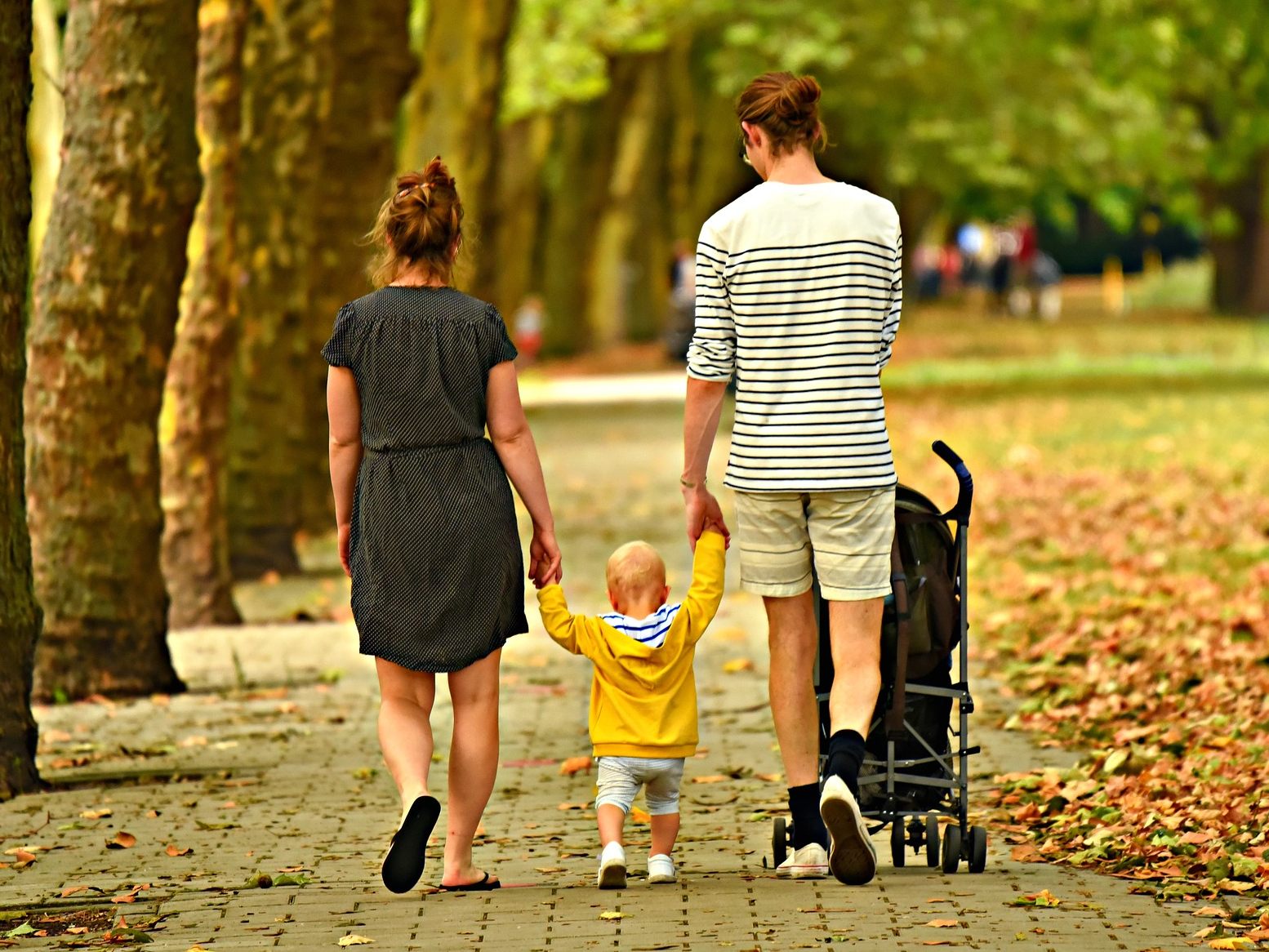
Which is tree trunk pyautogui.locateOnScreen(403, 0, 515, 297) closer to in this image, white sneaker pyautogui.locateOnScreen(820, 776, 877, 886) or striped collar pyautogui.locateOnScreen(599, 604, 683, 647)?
striped collar pyautogui.locateOnScreen(599, 604, 683, 647)

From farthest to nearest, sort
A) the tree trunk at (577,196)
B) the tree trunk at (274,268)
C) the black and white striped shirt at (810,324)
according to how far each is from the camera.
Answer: the tree trunk at (577,196) → the tree trunk at (274,268) → the black and white striped shirt at (810,324)

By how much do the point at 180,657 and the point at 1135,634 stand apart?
15.7 ft

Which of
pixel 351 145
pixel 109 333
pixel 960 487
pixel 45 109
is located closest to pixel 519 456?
pixel 960 487

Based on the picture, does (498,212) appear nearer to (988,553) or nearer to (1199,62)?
(1199,62)

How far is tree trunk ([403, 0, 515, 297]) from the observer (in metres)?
23.4

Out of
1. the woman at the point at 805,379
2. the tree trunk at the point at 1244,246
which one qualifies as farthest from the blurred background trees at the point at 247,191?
the tree trunk at the point at 1244,246

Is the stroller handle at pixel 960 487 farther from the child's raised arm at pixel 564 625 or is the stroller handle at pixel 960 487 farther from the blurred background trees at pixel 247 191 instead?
the blurred background trees at pixel 247 191

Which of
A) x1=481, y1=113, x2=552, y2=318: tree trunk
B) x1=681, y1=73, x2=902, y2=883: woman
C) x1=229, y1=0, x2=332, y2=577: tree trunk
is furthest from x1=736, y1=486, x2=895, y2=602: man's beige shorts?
x1=481, y1=113, x2=552, y2=318: tree trunk

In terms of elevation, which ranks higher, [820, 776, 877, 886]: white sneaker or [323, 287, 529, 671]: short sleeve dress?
[323, 287, 529, 671]: short sleeve dress

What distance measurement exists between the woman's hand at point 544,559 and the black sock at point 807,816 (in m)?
0.88

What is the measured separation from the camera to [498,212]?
35.6 meters

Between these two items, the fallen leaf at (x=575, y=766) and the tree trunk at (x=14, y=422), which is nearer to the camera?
the tree trunk at (x=14, y=422)

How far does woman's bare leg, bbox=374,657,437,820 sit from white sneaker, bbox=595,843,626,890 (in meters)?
0.56

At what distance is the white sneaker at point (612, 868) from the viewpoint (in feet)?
21.5
